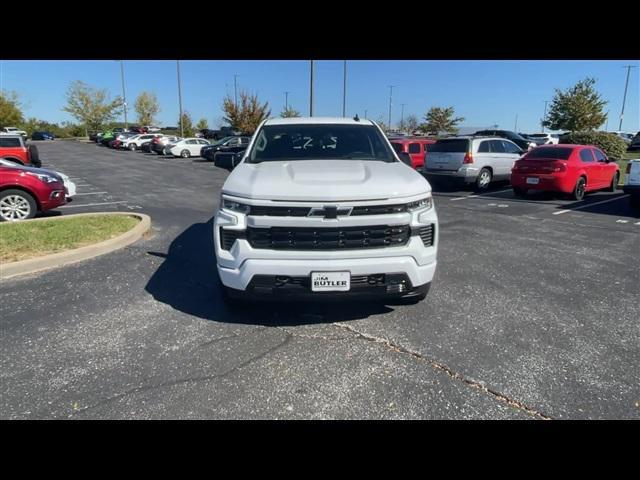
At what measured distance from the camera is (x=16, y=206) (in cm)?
778

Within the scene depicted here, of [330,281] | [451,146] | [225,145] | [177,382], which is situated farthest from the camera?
[225,145]

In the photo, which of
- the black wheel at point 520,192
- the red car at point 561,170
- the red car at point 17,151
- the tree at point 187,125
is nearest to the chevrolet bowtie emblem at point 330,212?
the red car at point 561,170

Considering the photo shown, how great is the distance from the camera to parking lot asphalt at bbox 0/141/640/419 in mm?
2672

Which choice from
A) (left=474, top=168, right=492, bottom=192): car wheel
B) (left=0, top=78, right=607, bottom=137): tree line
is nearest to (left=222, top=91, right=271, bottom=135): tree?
(left=0, top=78, right=607, bottom=137): tree line

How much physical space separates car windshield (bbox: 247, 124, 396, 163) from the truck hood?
47 cm

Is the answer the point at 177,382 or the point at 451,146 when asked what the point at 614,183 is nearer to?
the point at 451,146

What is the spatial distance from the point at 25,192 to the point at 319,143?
6.35 metres

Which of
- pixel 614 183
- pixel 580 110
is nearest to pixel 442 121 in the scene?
pixel 580 110

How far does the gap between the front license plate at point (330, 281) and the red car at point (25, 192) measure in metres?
7.12

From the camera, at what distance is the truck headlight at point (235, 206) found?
337cm

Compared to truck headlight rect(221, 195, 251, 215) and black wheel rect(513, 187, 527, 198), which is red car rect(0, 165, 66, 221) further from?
black wheel rect(513, 187, 527, 198)

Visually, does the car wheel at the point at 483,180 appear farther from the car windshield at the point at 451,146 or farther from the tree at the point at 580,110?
the tree at the point at 580,110

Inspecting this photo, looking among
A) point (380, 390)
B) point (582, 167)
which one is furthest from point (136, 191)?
point (582, 167)
